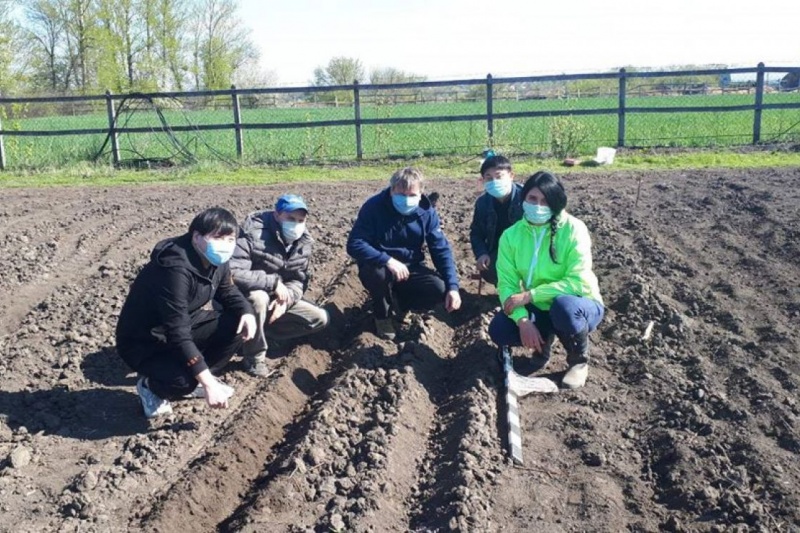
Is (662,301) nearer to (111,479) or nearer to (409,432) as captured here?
(409,432)

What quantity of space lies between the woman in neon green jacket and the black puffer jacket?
1.50 metres

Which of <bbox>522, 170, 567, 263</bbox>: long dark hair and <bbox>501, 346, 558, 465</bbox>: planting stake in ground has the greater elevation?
<bbox>522, 170, 567, 263</bbox>: long dark hair

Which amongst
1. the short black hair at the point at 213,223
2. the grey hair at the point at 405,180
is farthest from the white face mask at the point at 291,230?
the short black hair at the point at 213,223

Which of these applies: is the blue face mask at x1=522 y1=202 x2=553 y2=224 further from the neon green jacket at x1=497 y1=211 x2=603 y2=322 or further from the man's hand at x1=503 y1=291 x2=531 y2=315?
the man's hand at x1=503 y1=291 x2=531 y2=315

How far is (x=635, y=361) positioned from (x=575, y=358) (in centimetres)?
60

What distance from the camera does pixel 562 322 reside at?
547 cm

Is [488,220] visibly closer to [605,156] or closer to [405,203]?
[405,203]

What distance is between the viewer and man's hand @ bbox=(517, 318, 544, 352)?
5.41 meters

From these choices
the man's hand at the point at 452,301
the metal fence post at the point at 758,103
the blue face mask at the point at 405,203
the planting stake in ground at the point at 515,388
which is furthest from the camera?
the metal fence post at the point at 758,103

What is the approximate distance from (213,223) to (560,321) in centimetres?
225

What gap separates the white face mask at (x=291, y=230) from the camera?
19.9 feet

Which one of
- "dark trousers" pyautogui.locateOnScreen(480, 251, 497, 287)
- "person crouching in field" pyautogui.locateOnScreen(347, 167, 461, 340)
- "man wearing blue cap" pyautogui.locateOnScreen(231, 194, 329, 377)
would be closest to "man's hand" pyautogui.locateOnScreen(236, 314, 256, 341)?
"man wearing blue cap" pyautogui.locateOnScreen(231, 194, 329, 377)

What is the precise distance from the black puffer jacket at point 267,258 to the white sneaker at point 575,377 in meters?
2.04

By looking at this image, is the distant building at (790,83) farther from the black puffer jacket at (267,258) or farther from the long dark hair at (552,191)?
the black puffer jacket at (267,258)
